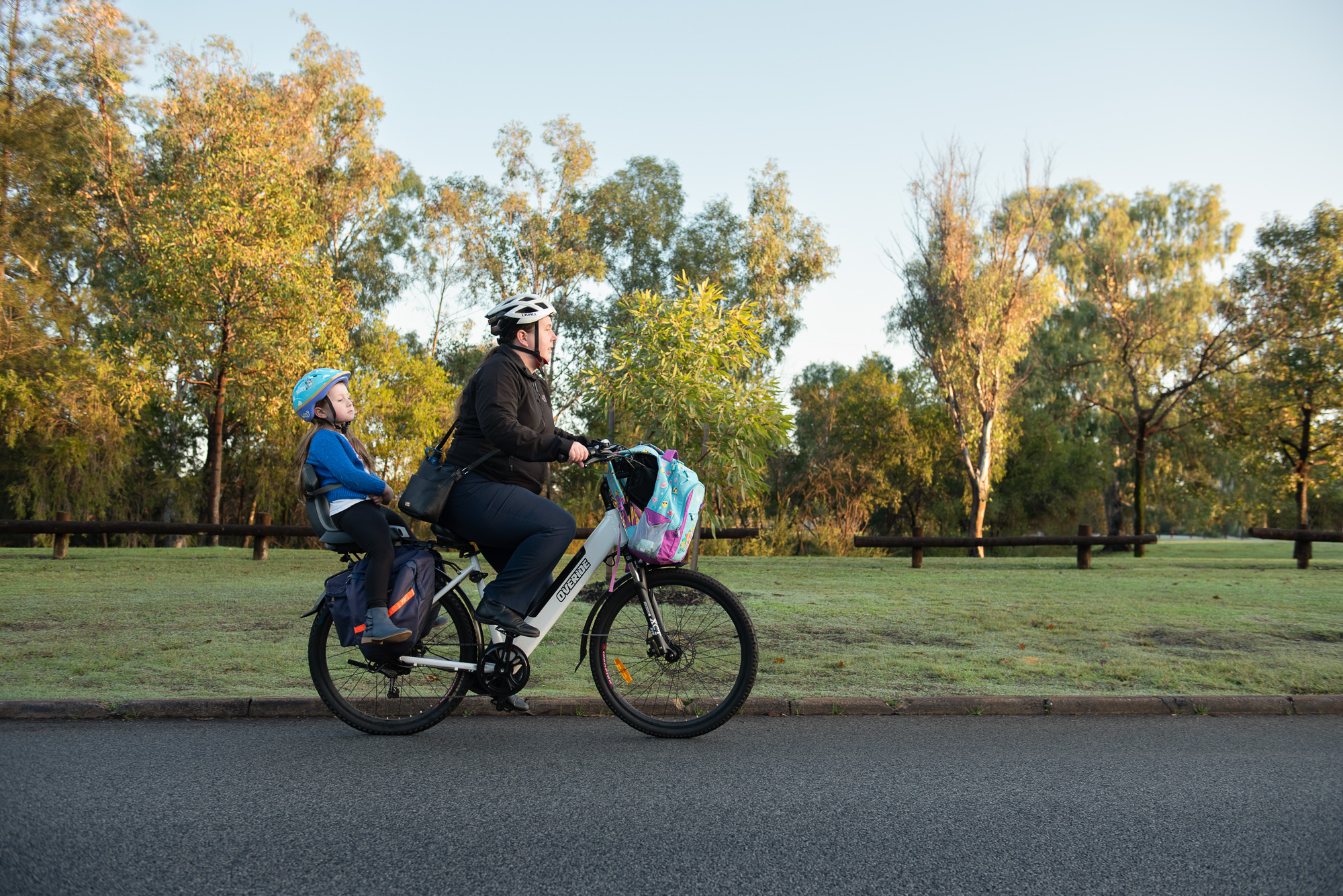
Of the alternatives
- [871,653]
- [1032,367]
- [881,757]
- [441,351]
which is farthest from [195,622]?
[1032,367]

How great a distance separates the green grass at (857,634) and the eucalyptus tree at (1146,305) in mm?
16372

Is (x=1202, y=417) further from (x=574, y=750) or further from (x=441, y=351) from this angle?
(x=574, y=750)

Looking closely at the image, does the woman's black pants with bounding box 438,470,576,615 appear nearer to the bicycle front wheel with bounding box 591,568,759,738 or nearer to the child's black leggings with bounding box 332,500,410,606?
the child's black leggings with bounding box 332,500,410,606

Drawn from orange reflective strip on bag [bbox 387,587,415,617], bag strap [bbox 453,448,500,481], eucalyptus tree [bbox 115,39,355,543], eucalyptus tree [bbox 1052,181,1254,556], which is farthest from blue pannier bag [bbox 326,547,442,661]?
eucalyptus tree [bbox 1052,181,1254,556]

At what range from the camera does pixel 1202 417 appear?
1293 inches

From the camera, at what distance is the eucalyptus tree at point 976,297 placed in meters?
37.1

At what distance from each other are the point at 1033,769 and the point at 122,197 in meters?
31.8

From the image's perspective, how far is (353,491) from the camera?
4746 mm

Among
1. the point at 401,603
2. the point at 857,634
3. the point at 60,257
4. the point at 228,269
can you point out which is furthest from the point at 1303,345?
the point at 60,257

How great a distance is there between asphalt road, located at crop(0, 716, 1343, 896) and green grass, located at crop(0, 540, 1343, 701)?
0.96 m

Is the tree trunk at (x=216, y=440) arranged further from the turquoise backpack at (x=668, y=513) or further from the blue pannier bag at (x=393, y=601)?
the turquoise backpack at (x=668, y=513)

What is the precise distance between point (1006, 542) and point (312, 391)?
1511cm

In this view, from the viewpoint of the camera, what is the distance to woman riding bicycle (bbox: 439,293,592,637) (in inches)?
182

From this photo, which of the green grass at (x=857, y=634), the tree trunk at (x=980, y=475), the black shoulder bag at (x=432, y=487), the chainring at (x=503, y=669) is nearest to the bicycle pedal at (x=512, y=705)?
the chainring at (x=503, y=669)
